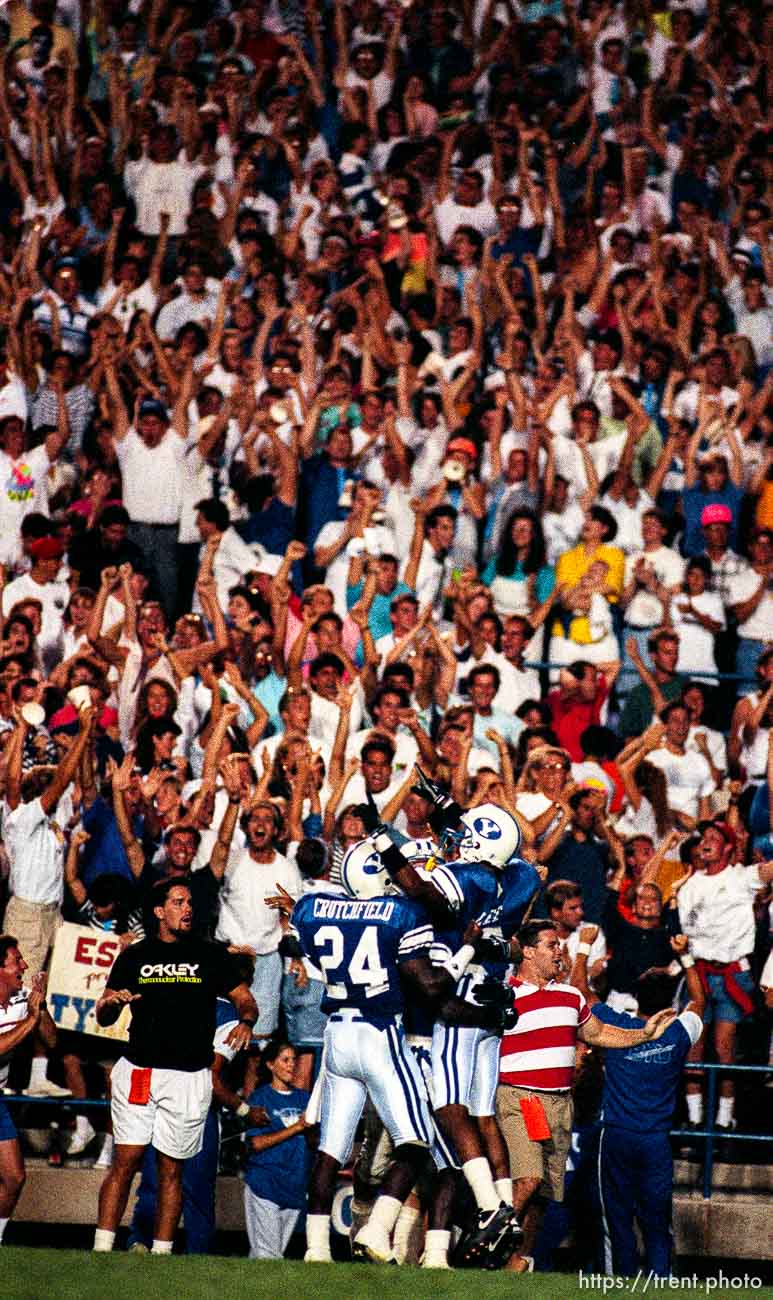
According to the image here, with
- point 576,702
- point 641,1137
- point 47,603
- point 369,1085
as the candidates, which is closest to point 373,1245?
point 369,1085

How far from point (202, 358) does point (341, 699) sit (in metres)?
4.69

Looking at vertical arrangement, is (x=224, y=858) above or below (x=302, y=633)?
below

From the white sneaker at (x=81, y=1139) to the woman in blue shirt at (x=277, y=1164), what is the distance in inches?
Result: 48.5

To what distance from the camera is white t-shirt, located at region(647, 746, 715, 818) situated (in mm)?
14750

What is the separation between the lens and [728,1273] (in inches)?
503

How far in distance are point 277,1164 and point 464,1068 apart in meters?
1.78

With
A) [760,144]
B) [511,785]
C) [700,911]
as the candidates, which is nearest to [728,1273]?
[700,911]

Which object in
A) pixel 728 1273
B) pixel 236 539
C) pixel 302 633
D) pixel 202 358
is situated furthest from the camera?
pixel 202 358

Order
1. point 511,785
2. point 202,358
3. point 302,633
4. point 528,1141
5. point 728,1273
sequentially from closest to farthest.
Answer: point 528,1141, point 728,1273, point 511,785, point 302,633, point 202,358

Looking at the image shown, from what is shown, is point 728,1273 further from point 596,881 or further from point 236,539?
point 236,539

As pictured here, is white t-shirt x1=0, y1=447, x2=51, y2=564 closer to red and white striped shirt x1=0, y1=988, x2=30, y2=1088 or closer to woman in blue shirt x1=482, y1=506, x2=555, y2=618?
woman in blue shirt x1=482, y1=506, x2=555, y2=618

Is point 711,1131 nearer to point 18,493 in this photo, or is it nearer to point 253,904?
point 253,904

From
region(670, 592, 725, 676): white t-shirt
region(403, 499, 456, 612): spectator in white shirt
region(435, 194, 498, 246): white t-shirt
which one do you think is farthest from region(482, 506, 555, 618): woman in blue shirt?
region(435, 194, 498, 246): white t-shirt

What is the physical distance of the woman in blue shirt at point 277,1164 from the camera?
11969 mm
